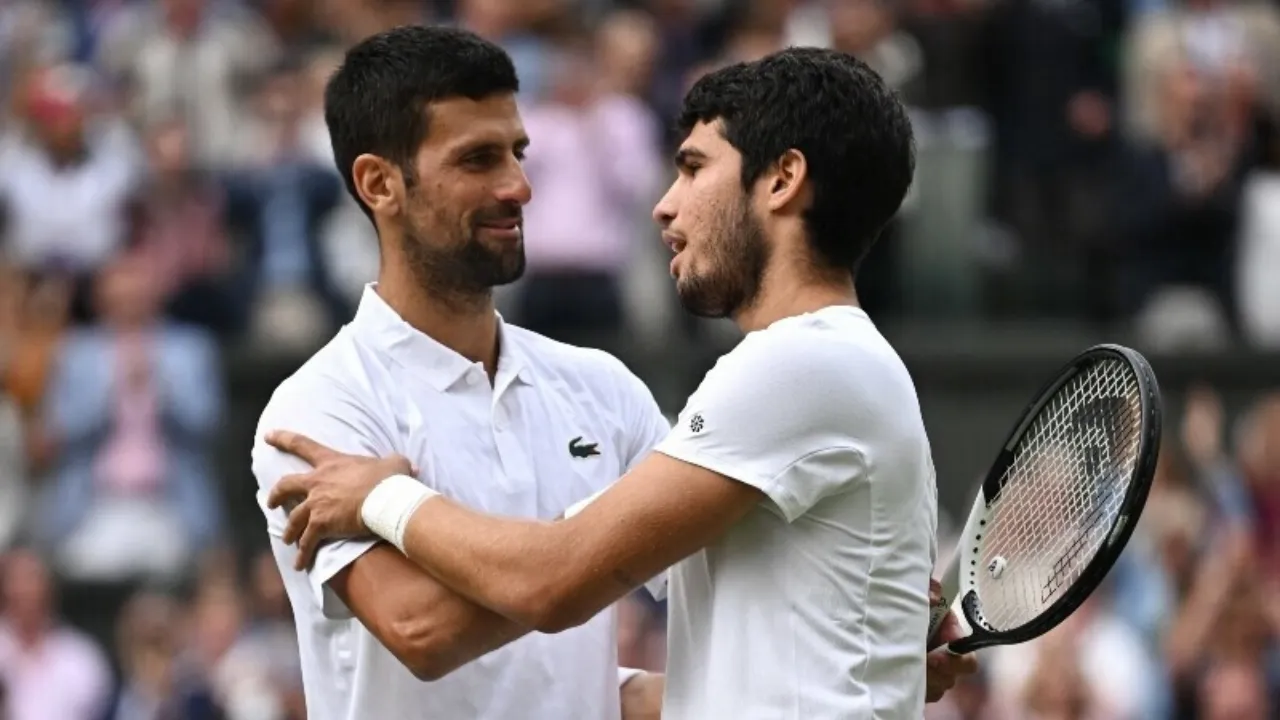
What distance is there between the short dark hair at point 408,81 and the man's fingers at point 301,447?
1.91 ft

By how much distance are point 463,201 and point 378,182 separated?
7.3 inches

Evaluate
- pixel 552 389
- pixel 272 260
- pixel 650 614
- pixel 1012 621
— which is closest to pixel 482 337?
pixel 552 389

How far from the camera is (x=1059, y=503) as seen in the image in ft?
16.2

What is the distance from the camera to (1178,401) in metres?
12.0

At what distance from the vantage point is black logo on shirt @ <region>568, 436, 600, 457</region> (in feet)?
16.9

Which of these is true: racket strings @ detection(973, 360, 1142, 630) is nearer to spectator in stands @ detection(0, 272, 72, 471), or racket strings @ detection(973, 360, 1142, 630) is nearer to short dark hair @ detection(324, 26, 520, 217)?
short dark hair @ detection(324, 26, 520, 217)

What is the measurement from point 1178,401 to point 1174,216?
2.85 ft

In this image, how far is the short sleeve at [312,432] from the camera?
191 inches

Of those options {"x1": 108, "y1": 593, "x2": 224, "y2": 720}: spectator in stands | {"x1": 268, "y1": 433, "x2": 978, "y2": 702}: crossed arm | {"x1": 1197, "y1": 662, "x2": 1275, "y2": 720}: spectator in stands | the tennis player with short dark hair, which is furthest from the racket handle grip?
{"x1": 108, "y1": 593, "x2": 224, "y2": 720}: spectator in stands

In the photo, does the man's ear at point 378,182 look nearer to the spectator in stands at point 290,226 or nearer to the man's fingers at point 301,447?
the man's fingers at point 301,447

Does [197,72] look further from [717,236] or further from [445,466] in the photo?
[717,236]

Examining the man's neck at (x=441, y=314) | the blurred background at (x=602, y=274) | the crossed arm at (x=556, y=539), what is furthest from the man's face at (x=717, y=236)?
the blurred background at (x=602, y=274)

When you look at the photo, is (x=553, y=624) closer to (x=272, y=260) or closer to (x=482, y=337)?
(x=482, y=337)

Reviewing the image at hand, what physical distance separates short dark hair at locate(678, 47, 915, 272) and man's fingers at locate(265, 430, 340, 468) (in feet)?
2.93
